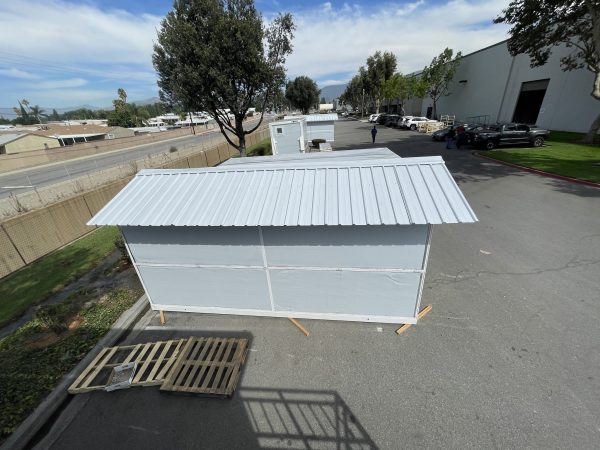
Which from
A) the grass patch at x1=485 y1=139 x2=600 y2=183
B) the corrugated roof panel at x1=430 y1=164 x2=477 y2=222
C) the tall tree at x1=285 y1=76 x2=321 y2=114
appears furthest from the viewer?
the tall tree at x1=285 y1=76 x2=321 y2=114

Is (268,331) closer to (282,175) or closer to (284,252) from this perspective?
(284,252)

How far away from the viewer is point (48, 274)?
8.09 meters

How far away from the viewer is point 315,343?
5.09m

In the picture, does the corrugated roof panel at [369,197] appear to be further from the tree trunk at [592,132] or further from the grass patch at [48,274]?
the tree trunk at [592,132]

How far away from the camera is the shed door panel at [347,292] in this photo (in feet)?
16.5

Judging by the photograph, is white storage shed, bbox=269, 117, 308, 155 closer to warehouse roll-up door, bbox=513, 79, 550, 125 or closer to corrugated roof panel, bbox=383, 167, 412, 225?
corrugated roof panel, bbox=383, 167, 412, 225

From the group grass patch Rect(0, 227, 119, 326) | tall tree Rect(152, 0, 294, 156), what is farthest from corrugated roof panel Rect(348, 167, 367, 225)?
tall tree Rect(152, 0, 294, 156)

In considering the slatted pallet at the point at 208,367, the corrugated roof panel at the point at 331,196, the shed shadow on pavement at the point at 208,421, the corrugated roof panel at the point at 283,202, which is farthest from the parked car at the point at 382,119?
the shed shadow on pavement at the point at 208,421

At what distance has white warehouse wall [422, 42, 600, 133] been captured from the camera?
23.0m

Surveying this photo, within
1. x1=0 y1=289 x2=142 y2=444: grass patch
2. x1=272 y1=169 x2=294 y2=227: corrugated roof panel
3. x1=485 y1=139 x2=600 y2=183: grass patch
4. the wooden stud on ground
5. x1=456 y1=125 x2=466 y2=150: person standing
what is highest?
x1=272 y1=169 x2=294 y2=227: corrugated roof panel

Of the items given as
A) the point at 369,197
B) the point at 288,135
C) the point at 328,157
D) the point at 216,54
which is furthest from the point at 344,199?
the point at 288,135

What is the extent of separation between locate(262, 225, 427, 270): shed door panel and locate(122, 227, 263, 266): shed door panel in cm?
40

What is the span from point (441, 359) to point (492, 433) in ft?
3.84

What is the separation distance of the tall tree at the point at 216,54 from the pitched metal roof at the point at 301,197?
32.7ft
